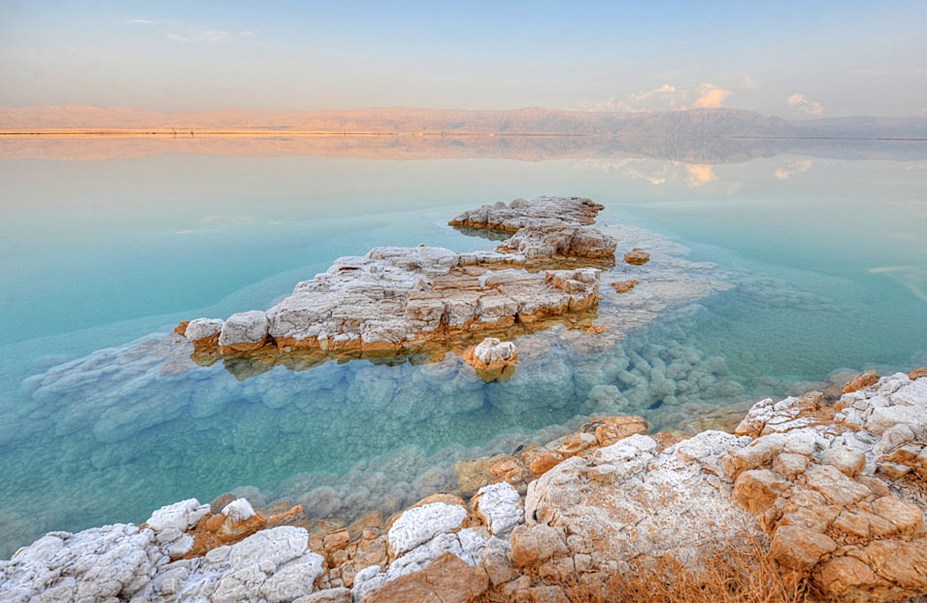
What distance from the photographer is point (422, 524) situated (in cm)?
549

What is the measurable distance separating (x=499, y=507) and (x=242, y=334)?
881 centimetres

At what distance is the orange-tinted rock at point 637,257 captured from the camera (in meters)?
18.2

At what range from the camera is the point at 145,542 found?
5316 millimetres

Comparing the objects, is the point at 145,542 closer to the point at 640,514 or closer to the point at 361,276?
the point at 640,514

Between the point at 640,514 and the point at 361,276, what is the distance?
36.8ft

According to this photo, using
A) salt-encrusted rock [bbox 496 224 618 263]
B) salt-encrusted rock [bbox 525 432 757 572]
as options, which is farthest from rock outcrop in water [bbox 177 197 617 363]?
salt-encrusted rock [bbox 525 432 757 572]

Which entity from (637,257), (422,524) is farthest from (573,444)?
(637,257)

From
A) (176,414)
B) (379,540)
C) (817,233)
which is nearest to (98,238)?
(176,414)

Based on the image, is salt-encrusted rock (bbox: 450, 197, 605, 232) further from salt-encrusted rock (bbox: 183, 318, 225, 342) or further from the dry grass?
the dry grass

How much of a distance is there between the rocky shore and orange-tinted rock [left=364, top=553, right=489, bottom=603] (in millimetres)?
14

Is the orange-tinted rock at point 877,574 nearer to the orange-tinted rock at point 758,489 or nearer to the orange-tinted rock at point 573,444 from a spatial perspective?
the orange-tinted rock at point 758,489

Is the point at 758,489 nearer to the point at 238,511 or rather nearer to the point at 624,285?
the point at 238,511

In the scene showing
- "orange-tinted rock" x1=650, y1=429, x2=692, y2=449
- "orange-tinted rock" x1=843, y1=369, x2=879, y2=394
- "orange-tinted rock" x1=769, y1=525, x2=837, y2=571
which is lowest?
"orange-tinted rock" x1=650, y1=429, x2=692, y2=449

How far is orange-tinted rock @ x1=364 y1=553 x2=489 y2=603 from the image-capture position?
3873mm
